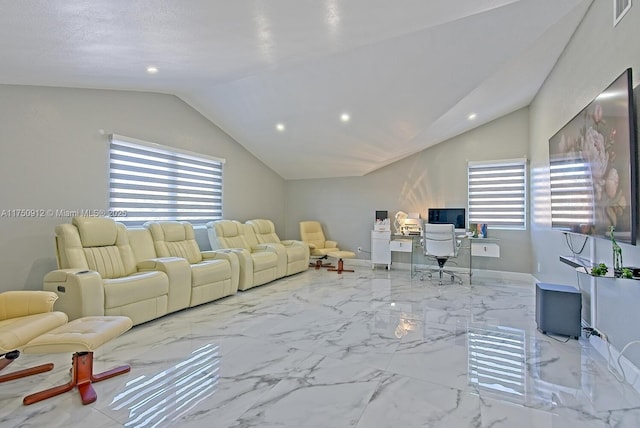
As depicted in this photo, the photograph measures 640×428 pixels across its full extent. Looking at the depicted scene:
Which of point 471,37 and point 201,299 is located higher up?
point 471,37

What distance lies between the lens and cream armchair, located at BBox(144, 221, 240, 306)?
12.7 ft

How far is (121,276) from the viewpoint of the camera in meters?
3.56

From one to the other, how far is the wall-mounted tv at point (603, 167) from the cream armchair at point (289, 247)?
3.98 m

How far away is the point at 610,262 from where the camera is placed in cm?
250

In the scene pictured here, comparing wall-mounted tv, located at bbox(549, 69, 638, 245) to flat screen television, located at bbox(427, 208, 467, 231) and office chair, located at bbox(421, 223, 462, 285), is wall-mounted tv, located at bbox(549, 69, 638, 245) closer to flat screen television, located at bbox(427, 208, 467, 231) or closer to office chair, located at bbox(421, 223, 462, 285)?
office chair, located at bbox(421, 223, 462, 285)

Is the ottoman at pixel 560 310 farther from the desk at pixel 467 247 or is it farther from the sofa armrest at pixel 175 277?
the sofa armrest at pixel 175 277

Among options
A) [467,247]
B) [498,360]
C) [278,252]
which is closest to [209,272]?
[278,252]

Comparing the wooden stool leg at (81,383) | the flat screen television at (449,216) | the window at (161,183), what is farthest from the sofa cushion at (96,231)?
the flat screen television at (449,216)

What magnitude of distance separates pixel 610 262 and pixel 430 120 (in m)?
2.86

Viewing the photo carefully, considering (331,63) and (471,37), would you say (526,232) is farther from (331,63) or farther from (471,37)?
(331,63)

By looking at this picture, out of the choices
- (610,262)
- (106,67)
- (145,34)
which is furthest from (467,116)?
(106,67)

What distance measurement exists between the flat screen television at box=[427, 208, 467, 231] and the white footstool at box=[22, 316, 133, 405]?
5070 mm

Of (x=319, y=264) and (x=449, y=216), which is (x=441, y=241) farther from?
(x=319, y=264)

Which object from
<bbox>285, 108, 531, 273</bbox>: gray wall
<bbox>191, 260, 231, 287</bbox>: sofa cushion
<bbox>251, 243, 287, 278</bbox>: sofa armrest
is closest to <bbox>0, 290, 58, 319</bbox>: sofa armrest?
<bbox>191, 260, 231, 287</bbox>: sofa cushion
